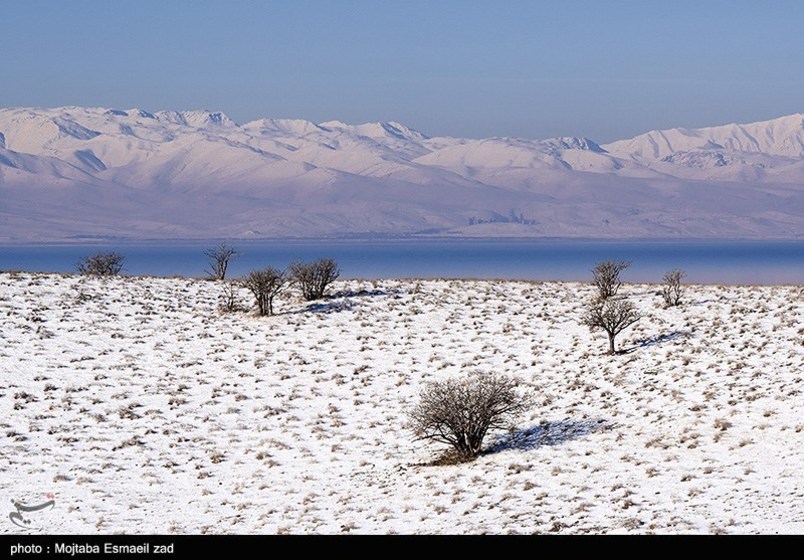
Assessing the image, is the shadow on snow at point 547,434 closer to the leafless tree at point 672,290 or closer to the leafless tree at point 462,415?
the leafless tree at point 462,415

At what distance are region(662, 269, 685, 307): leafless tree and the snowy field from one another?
0.63 metres

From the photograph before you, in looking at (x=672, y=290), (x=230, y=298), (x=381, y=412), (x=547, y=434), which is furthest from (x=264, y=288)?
(x=547, y=434)

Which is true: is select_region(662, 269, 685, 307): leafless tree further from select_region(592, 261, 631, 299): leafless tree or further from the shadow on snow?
the shadow on snow

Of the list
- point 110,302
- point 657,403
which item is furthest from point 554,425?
point 110,302

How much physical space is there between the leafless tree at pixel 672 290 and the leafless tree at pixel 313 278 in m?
13.9

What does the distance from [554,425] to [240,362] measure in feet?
41.2

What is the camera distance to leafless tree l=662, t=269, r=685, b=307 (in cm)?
4259

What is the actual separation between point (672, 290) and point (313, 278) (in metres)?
15.3

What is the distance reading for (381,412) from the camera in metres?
31.5

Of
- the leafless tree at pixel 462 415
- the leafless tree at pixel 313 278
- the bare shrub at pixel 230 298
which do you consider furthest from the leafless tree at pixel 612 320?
the bare shrub at pixel 230 298

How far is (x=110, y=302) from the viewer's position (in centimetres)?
4400

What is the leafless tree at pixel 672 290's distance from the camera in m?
42.6

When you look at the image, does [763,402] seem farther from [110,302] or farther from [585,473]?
[110,302]

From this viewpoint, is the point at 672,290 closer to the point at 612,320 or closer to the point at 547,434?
the point at 612,320
